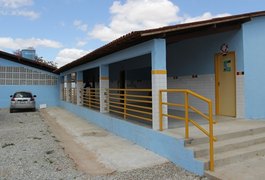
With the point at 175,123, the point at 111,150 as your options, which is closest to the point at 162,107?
the point at 175,123

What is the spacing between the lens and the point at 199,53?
31.6 ft

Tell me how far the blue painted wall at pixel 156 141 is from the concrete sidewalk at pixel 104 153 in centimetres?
16

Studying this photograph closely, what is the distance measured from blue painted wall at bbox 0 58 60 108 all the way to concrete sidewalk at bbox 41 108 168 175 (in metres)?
12.9

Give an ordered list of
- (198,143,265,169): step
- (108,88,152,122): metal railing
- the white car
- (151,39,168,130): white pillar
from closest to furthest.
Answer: (198,143,265,169): step < (151,39,168,130): white pillar < (108,88,152,122): metal railing < the white car

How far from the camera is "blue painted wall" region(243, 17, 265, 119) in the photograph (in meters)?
8.05

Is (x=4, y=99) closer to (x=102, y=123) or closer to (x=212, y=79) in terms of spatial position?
(x=102, y=123)

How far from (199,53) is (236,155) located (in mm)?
4955

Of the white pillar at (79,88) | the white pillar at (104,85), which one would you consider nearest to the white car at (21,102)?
the white pillar at (79,88)

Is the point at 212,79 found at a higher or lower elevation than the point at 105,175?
higher

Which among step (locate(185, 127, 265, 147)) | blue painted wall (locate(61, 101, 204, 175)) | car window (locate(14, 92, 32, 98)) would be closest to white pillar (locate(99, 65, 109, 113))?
blue painted wall (locate(61, 101, 204, 175))

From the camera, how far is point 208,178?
4.80m

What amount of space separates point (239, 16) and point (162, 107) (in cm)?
329

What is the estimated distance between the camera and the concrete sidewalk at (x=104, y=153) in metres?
5.82

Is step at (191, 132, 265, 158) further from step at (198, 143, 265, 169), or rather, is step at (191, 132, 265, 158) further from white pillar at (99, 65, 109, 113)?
white pillar at (99, 65, 109, 113)
